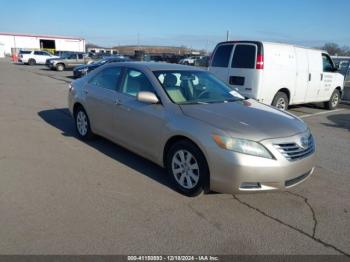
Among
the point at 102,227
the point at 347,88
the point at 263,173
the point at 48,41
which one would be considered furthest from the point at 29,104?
the point at 48,41

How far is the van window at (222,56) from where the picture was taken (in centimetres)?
875

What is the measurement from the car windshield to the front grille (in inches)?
50.8

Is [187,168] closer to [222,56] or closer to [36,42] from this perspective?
[222,56]

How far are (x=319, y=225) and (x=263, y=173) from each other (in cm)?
79

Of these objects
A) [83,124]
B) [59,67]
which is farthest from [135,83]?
[59,67]

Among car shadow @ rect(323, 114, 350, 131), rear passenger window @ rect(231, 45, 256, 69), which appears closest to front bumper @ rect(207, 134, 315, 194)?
rear passenger window @ rect(231, 45, 256, 69)

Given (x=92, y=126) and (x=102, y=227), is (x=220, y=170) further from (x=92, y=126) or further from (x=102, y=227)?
(x=92, y=126)

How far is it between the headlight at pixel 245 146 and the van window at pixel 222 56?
18.3 feet

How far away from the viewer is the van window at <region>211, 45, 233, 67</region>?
28.7 ft

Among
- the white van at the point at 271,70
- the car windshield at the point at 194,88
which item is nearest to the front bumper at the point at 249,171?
the car windshield at the point at 194,88

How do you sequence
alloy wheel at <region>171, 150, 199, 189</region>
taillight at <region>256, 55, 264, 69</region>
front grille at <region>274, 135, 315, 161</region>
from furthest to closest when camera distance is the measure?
taillight at <region>256, 55, 264, 69</region>
alloy wheel at <region>171, 150, 199, 189</region>
front grille at <region>274, 135, 315, 161</region>

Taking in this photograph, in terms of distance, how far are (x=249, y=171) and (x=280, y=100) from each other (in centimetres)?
612

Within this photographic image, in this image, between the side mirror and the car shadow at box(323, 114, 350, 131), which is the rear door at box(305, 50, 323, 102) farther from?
the side mirror

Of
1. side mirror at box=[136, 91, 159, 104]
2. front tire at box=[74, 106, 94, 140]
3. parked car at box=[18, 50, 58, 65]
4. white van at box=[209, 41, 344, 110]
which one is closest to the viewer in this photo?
side mirror at box=[136, 91, 159, 104]
